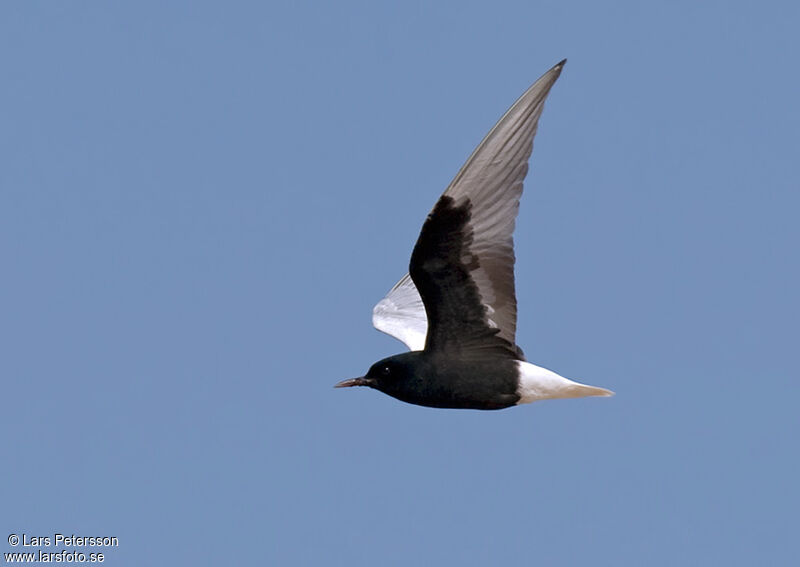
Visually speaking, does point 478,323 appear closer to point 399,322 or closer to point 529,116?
point 529,116

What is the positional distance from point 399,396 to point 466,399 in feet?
2.00

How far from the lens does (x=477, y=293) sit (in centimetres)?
1230

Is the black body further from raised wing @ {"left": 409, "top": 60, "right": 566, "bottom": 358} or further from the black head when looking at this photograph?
raised wing @ {"left": 409, "top": 60, "right": 566, "bottom": 358}

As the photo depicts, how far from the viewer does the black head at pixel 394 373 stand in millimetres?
12742

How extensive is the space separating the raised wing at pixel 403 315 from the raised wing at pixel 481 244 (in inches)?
89.4

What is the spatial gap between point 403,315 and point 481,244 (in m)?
3.44

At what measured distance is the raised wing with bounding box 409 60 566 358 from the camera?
1166 cm

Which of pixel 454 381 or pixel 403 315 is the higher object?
pixel 403 315

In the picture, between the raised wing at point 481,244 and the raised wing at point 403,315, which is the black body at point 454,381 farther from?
the raised wing at point 403,315

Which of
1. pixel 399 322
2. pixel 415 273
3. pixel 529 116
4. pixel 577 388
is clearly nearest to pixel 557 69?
pixel 529 116

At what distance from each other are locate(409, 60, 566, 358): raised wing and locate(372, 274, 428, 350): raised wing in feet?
7.45

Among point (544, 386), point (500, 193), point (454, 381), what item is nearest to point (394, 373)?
point (454, 381)

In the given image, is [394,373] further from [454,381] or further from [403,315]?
[403,315]

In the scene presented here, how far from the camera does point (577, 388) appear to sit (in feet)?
41.8
